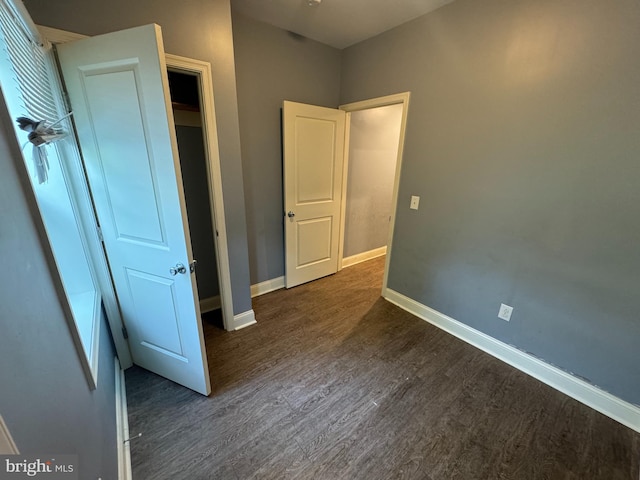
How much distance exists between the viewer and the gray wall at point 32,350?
0.57 meters

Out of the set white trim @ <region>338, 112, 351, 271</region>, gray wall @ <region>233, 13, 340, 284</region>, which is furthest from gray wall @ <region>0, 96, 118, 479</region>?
white trim @ <region>338, 112, 351, 271</region>

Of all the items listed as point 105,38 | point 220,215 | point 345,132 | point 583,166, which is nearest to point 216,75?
point 105,38

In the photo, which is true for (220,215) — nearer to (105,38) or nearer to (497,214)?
(105,38)

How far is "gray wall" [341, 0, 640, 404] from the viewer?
1.41m

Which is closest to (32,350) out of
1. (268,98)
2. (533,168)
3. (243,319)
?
(243,319)

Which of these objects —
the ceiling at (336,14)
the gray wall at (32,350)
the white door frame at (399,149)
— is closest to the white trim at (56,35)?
the gray wall at (32,350)

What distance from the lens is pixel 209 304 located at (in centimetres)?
256

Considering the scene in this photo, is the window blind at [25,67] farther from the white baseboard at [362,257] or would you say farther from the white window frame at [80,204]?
the white baseboard at [362,257]

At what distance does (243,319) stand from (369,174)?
241cm

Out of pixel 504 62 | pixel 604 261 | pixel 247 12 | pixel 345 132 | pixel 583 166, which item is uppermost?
pixel 247 12

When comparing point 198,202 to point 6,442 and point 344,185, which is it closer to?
point 344,185

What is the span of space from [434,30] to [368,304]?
8.13 ft

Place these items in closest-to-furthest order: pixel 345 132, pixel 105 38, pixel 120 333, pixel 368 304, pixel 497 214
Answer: pixel 105 38 < pixel 120 333 < pixel 497 214 < pixel 368 304 < pixel 345 132

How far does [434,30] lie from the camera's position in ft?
6.59
